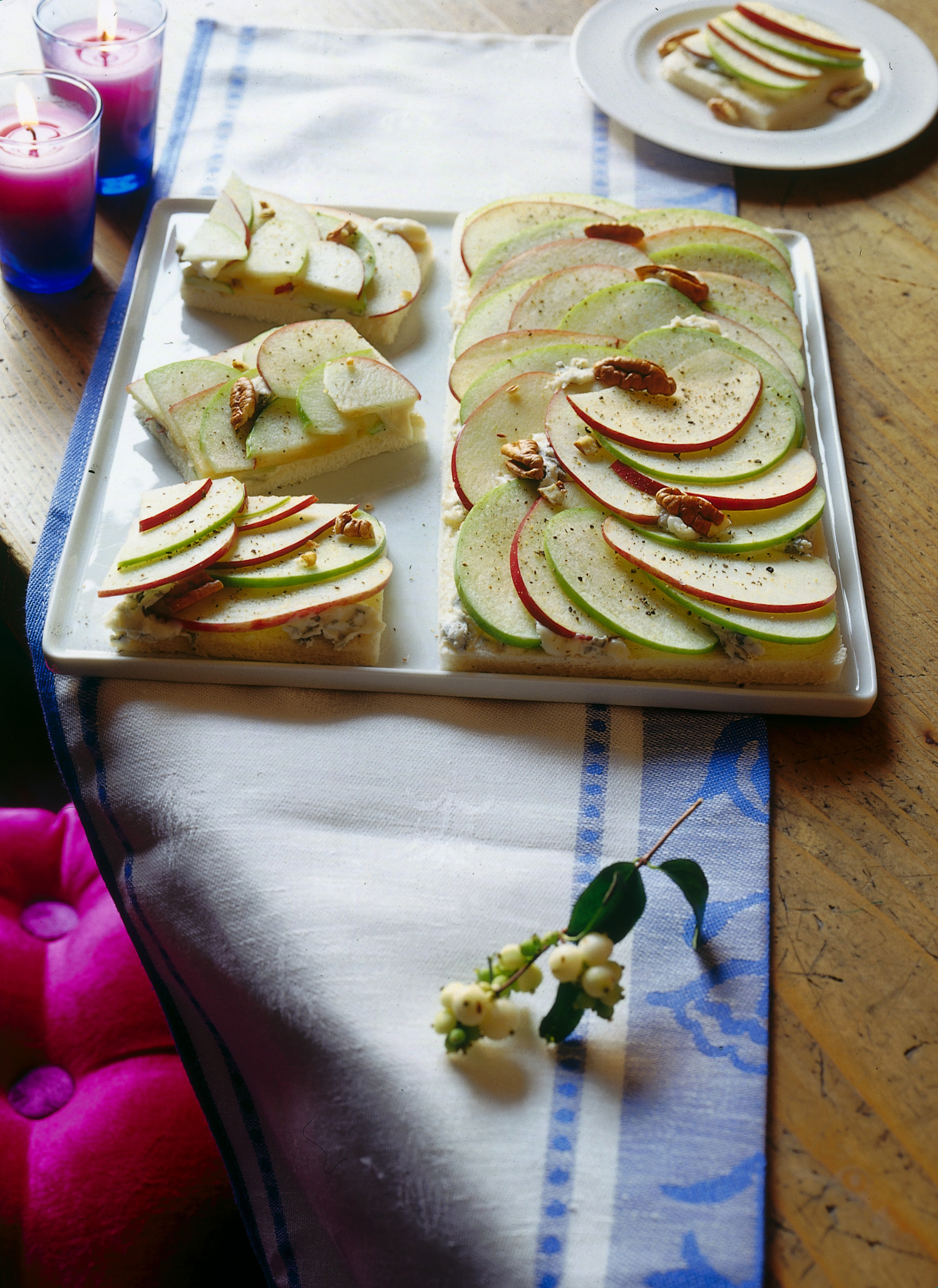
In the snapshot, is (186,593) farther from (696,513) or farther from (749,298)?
(749,298)

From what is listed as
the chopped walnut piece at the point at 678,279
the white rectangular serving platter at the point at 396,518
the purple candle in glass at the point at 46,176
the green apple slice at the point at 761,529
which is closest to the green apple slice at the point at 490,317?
the white rectangular serving platter at the point at 396,518

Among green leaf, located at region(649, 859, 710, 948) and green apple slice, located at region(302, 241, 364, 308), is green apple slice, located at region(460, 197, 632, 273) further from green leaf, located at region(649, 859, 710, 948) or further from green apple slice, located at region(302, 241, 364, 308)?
green leaf, located at region(649, 859, 710, 948)

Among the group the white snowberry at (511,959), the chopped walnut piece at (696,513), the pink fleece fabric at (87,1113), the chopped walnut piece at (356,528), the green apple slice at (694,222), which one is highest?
the green apple slice at (694,222)

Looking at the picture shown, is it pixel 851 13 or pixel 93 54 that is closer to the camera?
pixel 93 54

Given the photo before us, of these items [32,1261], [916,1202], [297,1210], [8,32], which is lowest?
[32,1261]

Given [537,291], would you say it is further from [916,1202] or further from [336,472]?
[916,1202]

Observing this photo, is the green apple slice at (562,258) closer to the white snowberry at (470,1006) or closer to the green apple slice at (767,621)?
the green apple slice at (767,621)

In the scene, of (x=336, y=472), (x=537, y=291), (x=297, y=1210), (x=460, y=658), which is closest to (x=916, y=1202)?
(x=297, y=1210)
